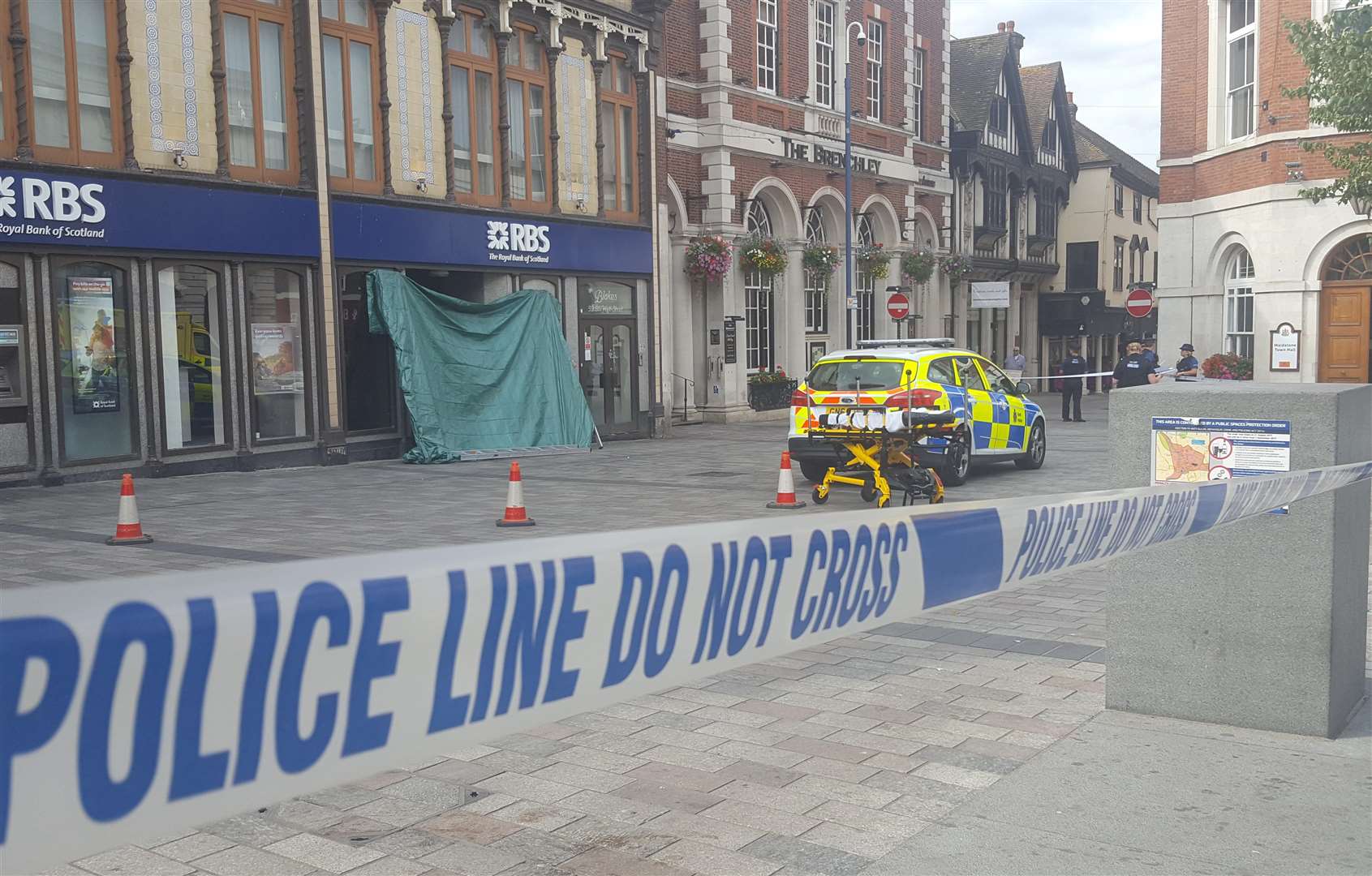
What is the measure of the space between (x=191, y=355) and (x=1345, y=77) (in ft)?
52.1

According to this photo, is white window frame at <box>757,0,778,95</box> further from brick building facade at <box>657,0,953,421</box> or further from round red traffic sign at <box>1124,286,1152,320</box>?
round red traffic sign at <box>1124,286,1152,320</box>

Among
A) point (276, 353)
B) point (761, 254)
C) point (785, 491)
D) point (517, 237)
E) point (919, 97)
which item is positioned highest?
point (919, 97)

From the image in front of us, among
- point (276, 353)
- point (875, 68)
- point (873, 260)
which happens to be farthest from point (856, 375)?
point (875, 68)

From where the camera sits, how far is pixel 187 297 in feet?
54.8

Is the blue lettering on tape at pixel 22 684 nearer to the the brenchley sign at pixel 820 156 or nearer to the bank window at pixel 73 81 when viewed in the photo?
the bank window at pixel 73 81

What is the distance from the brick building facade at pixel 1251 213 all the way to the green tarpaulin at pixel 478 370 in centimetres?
1362

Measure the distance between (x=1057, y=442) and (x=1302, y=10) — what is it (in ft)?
31.0

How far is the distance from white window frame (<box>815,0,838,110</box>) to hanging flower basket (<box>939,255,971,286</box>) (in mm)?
7978

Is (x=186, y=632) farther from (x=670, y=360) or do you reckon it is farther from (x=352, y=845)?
(x=670, y=360)

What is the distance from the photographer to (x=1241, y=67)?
25266mm

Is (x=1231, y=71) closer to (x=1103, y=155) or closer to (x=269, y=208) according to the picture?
(x=269, y=208)

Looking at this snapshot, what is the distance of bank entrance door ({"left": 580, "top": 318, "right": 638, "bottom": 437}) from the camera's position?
23578 millimetres

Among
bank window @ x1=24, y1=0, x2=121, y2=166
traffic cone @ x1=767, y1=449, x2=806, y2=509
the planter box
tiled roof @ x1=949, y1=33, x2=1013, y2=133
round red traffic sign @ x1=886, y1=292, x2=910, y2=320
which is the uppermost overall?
tiled roof @ x1=949, y1=33, x2=1013, y2=133

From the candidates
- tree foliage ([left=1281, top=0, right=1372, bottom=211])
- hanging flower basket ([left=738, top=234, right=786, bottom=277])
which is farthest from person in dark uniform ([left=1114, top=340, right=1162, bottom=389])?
hanging flower basket ([left=738, top=234, right=786, bottom=277])
